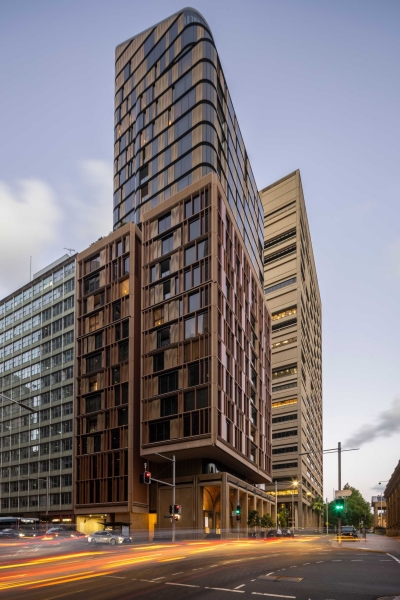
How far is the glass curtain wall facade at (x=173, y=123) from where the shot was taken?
82.3 m

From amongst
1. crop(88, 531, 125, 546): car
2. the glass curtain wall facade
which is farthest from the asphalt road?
the glass curtain wall facade

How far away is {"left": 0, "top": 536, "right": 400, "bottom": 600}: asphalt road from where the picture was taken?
65.9 feet

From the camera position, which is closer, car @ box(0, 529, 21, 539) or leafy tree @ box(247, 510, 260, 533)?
car @ box(0, 529, 21, 539)

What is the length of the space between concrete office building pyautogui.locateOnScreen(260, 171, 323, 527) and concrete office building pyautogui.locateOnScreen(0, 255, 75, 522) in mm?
55681

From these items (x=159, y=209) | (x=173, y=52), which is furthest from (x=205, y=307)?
(x=173, y=52)

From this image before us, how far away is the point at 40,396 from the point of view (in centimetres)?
10581

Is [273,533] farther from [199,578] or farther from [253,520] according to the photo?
[199,578]

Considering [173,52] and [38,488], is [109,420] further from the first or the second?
[173,52]

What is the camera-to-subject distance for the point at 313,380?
172 metres

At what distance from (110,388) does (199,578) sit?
5673 centimetres

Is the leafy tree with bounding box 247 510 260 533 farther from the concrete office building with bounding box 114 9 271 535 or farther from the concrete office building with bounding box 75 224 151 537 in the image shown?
the concrete office building with bounding box 75 224 151 537

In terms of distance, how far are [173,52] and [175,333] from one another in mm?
43368

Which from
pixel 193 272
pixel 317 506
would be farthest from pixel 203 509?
pixel 317 506

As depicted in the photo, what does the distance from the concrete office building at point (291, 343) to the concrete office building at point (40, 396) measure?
55681mm
